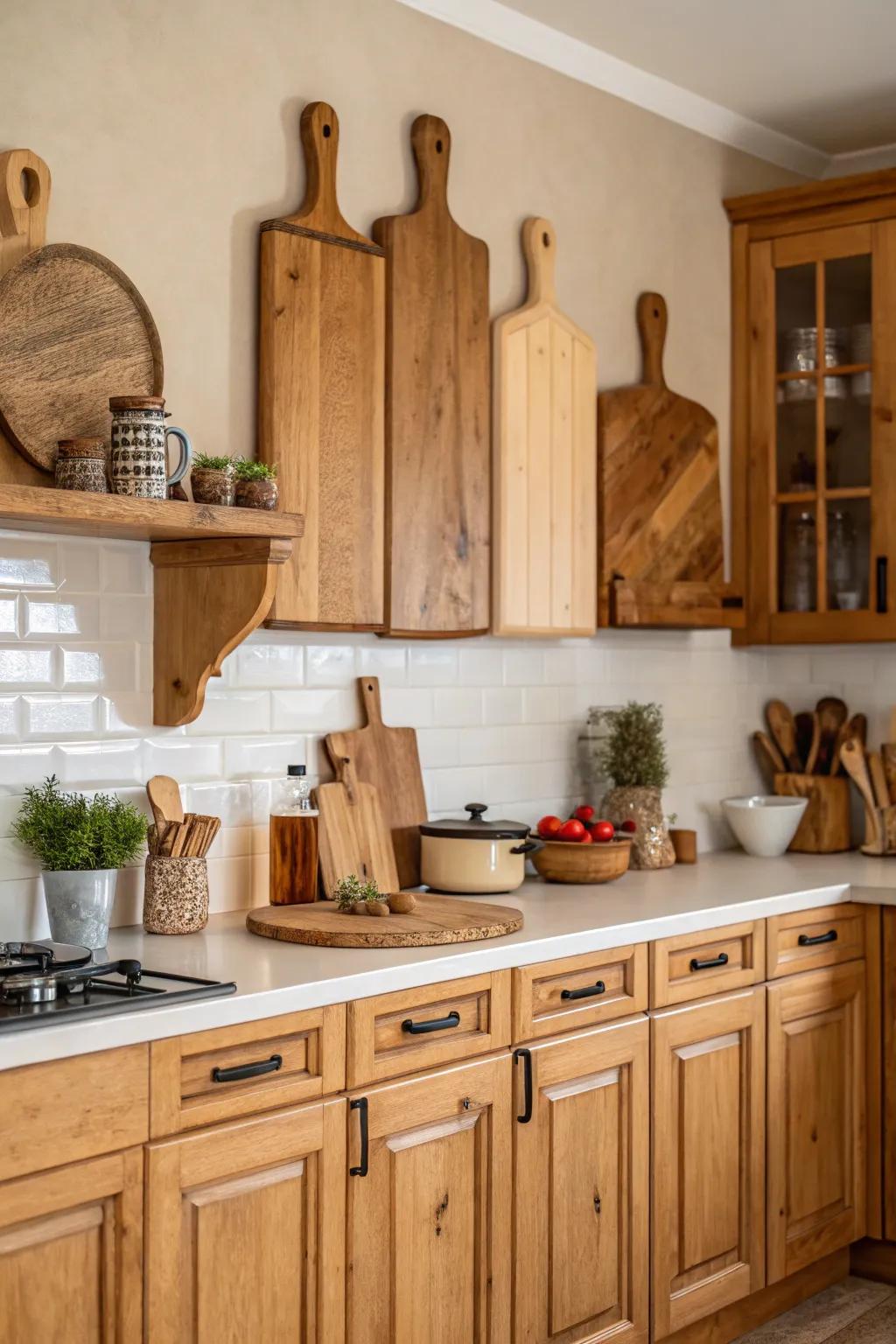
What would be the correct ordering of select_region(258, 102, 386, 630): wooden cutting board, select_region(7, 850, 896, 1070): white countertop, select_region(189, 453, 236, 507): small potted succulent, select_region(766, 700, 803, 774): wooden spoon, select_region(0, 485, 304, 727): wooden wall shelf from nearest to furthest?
select_region(7, 850, 896, 1070): white countertop
select_region(0, 485, 304, 727): wooden wall shelf
select_region(189, 453, 236, 507): small potted succulent
select_region(258, 102, 386, 630): wooden cutting board
select_region(766, 700, 803, 774): wooden spoon

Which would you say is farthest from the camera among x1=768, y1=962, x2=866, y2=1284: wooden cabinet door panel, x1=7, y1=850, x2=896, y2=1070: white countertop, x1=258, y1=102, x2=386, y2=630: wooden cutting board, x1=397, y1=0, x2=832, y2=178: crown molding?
x1=397, y1=0, x2=832, y2=178: crown molding

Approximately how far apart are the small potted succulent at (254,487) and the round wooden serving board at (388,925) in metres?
0.75

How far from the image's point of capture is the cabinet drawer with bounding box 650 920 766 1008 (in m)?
3.00

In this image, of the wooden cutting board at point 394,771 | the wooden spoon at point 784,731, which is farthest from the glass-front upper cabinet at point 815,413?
the wooden cutting board at point 394,771

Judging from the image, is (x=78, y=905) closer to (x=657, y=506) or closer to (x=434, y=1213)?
(x=434, y=1213)

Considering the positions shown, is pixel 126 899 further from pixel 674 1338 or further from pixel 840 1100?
pixel 840 1100

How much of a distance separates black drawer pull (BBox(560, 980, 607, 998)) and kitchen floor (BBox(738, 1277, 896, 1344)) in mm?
1057

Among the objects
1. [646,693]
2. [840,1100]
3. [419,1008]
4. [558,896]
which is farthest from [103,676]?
[840,1100]

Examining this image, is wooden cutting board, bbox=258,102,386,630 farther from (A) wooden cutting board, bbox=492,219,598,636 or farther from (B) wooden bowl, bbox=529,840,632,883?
(B) wooden bowl, bbox=529,840,632,883

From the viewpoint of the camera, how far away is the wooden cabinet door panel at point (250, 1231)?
2.09 meters

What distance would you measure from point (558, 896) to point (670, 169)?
2.08 metres

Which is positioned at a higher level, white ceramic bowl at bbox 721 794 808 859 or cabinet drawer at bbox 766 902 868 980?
white ceramic bowl at bbox 721 794 808 859

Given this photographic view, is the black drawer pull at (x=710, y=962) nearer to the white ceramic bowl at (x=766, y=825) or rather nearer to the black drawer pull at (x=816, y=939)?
the black drawer pull at (x=816, y=939)

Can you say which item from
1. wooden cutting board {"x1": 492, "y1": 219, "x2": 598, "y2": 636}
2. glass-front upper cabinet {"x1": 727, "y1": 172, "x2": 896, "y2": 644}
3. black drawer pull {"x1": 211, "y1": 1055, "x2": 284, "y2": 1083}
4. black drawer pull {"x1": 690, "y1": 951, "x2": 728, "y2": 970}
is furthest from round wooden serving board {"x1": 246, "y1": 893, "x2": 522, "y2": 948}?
glass-front upper cabinet {"x1": 727, "y1": 172, "x2": 896, "y2": 644}
